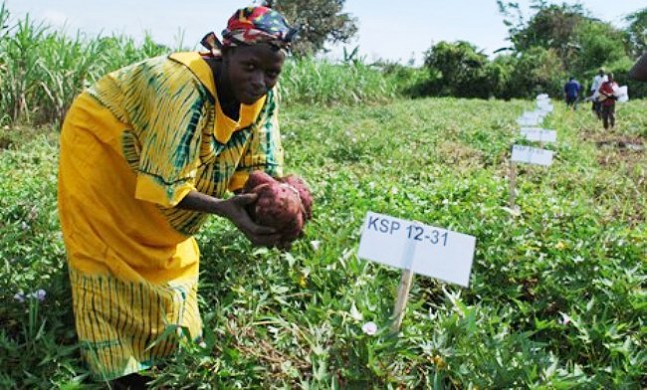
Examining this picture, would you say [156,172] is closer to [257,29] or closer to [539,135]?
[257,29]

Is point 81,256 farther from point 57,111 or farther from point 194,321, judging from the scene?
point 57,111

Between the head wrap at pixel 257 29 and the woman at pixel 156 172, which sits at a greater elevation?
the head wrap at pixel 257 29

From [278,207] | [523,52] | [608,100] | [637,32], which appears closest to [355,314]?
[278,207]

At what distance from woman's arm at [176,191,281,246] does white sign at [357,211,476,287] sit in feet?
0.99

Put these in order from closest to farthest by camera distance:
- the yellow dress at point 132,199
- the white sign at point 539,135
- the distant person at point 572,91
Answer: the yellow dress at point 132,199
the white sign at point 539,135
the distant person at point 572,91

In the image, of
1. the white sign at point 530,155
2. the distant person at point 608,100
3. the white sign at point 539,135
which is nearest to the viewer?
the white sign at point 530,155

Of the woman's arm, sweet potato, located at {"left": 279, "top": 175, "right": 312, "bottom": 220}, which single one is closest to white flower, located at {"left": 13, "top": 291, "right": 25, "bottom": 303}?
the woman's arm

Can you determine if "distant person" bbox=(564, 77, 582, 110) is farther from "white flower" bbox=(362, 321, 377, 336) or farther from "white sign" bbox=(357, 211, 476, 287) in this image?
"white flower" bbox=(362, 321, 377, 336)

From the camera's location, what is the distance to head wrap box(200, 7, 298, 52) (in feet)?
6.32

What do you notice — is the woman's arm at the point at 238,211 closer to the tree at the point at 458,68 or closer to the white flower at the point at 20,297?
the white flower at the point at 20,297

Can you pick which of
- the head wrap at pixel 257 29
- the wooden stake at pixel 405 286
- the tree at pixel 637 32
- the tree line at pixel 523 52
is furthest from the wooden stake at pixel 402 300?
the tree at pixel 637 32

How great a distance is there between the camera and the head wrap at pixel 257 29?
1.93 metres

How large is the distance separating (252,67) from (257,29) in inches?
4.6

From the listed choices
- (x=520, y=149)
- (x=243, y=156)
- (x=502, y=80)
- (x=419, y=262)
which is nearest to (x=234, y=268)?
(x=243, y=156)
